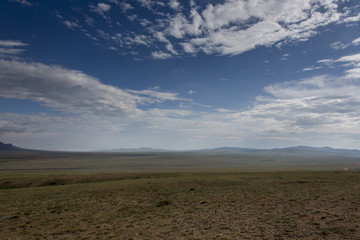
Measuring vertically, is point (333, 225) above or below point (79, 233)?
above

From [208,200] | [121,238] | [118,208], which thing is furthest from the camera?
[208,200]

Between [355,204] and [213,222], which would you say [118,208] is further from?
[355,204]

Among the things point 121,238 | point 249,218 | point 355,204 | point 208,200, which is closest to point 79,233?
point 121,238

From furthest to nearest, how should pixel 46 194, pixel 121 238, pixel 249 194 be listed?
1. pixel 46 194
2. pixel 249 194
3. pixel 121 238

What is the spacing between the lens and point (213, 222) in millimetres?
16281

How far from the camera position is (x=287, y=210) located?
18969 mm

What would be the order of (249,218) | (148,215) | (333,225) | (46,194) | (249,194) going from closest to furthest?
(333,225)
(249,218)
(148,215)
(249,194)
(46,194)

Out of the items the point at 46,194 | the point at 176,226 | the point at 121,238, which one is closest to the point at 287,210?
the point at 176,226

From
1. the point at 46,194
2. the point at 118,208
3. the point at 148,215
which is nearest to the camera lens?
the point at 148,215

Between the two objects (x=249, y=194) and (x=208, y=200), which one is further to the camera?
(x=249, y=194)

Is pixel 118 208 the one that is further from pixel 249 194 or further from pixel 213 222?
pixel 249 194

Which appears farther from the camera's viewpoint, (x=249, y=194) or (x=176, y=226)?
(x=249, y=194)

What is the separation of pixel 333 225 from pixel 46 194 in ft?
106

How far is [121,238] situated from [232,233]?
6.90 meters
